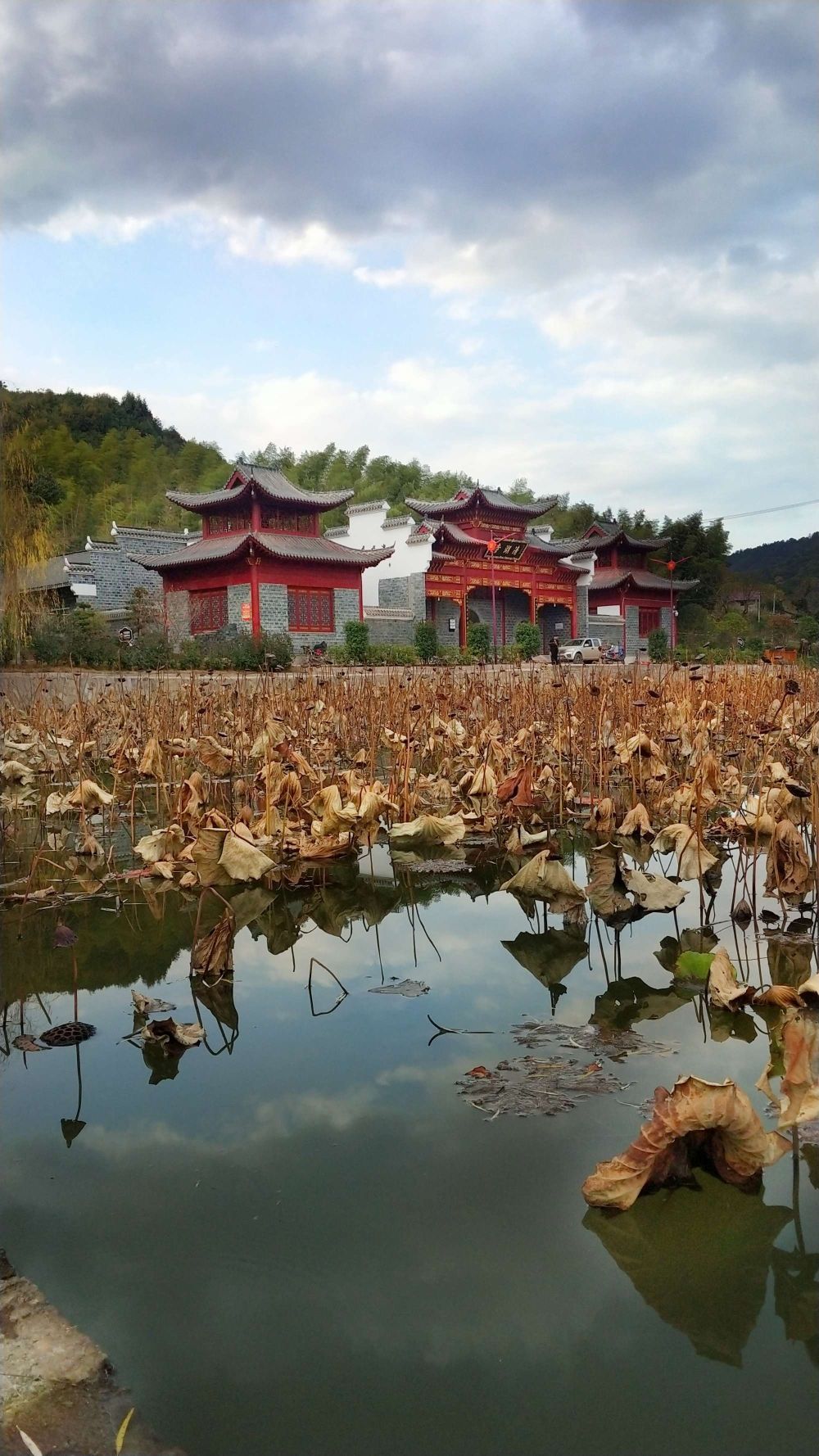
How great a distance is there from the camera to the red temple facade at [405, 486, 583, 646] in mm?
23281

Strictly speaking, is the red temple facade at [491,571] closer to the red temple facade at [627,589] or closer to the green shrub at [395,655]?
the red temple facade at [627,589]

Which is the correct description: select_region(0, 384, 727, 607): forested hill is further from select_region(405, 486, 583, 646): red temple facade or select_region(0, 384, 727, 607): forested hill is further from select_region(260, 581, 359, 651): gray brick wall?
select_region(260, 581, 359, 651): gray brick wall

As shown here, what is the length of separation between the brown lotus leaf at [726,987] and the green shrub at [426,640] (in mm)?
18858

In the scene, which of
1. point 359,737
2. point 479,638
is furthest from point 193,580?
point 359,737

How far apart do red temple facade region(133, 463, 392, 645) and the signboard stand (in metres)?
3.41

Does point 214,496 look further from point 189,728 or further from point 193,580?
point 189,728

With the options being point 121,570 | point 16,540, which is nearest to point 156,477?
point 121,570

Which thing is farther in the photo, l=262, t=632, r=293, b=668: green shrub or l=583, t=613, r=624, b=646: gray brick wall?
l=583, t=613, r=624, b=646: gray brick wall

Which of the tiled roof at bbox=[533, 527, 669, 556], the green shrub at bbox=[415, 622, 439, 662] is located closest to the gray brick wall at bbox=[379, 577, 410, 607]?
the green shrub at bbox=[415, 622, 439, 662]

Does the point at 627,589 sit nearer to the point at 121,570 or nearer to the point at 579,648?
the point at 579,648

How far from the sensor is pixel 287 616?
20328 millimetres

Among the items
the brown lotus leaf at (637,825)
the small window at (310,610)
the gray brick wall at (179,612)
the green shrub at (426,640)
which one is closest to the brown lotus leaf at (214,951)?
the brown lotus leaf at (637,825)

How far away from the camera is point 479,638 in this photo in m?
22.0

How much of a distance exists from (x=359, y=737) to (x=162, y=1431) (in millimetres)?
5888
